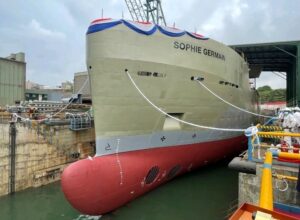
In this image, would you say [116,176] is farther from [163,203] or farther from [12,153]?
[12,153]

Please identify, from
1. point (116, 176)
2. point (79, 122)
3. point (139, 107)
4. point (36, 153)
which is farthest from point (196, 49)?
point (36, 153)

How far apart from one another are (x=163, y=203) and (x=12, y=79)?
16624 mm

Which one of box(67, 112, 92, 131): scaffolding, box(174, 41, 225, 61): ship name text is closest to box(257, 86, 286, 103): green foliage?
box(67, 112, 92, 131): scaffolding

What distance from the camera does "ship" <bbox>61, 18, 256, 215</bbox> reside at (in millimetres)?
7129

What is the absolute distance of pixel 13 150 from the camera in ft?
33.9

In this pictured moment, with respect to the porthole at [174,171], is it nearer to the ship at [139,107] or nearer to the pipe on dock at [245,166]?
the ship at [139,107]

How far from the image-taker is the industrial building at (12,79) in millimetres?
18625

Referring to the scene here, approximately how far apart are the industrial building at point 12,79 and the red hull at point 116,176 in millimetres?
15139

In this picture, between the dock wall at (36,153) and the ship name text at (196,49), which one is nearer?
the ship name text at (196,49)

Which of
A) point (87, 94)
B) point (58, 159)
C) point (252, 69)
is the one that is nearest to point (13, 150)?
point (58, 159)

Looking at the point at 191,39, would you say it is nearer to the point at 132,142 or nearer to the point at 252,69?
the point at 132,142

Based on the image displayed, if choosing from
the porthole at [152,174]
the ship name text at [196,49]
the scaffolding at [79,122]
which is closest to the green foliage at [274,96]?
the scaffolding at [79,122]

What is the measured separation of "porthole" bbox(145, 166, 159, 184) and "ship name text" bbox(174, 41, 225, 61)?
13.7 feet

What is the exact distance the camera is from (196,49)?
29.6ft
